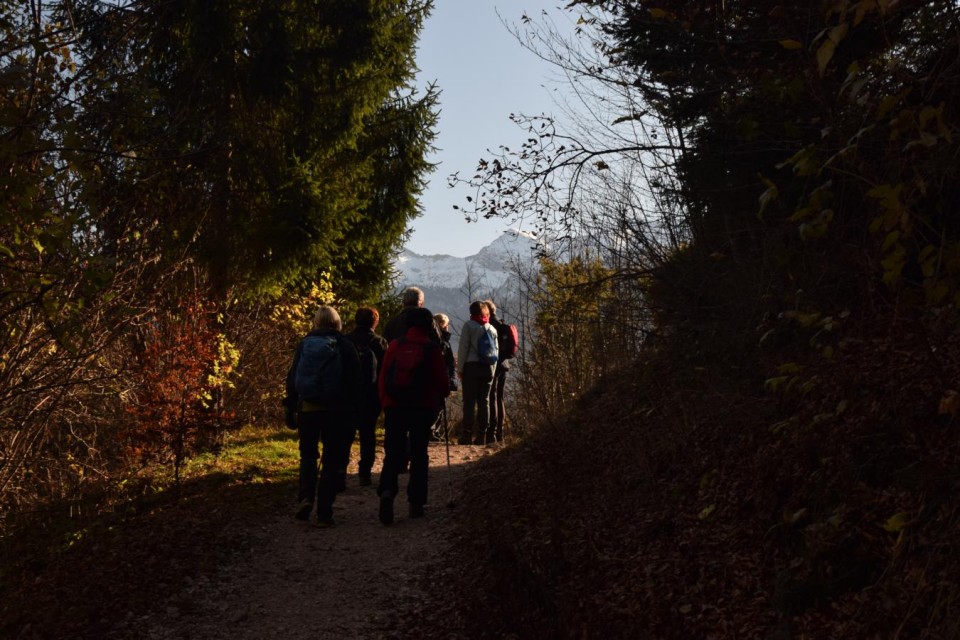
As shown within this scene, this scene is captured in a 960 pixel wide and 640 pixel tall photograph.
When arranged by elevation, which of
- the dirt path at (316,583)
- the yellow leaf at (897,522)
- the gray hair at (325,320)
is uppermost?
the gray hair at (325,320)

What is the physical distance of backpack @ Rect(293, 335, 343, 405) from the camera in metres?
8.02

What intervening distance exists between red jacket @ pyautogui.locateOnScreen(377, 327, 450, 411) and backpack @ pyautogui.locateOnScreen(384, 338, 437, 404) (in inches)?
0.9

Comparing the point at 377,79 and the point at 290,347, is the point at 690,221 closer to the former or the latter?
the point at 377,79

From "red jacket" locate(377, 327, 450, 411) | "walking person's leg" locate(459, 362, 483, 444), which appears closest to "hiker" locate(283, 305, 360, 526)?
"red jacket" locate(377, 327, 450, 411)

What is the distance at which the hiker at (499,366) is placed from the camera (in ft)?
45.1

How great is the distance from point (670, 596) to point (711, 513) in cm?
98

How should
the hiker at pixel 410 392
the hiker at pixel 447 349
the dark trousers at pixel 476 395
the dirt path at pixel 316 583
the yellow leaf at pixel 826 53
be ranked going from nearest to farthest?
the yellow leaf at pixel 826 53
the dirt path at pixel 316 583
the hiker at pixel 410 392
the hiker at pixel 447 349
the dark trousers at pixel 476 395

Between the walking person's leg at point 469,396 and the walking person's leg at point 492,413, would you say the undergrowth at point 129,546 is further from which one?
the walking person's leg at point 492,413

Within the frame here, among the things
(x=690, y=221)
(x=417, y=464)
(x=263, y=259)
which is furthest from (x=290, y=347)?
(x=690, y=221)

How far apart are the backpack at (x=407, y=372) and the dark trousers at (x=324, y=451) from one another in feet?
1.71

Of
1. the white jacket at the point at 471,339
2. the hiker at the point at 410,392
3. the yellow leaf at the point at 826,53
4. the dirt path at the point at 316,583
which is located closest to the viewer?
the yellow leaf at the point at 826,53

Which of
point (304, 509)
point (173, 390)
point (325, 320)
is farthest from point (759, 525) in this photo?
point (173, 390)

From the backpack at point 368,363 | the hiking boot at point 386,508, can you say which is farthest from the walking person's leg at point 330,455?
the backpack at point 368,363

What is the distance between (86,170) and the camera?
16.7 ft
